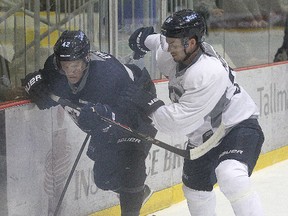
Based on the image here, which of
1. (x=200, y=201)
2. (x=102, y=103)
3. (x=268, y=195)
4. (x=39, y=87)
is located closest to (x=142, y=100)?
(x=102, y=103)

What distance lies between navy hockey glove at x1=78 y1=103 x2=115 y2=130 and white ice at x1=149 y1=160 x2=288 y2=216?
1.14 m

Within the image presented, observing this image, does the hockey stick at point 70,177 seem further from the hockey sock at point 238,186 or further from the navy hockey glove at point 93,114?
the hockey sock at point 238,186

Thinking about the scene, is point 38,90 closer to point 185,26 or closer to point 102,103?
point 102,103

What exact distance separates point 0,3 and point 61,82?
0.43 metres

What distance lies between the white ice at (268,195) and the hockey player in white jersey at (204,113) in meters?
0.85

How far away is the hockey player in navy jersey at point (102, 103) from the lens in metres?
3.30

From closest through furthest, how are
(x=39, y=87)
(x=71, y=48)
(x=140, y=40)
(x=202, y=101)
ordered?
(x=202, y=101)
(x=71, y=48)
(x=39, y=87)
(x=140, y=40)

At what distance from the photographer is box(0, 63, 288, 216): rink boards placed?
342 centimetres

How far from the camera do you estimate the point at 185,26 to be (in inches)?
128

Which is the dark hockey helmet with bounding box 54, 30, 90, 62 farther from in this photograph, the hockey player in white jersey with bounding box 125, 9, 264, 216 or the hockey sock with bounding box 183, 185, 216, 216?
the hockey sock with bounding box 183, 185, 216, 216

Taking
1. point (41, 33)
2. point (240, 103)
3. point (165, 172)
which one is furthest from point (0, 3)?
point (165, 172)

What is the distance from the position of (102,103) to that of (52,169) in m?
0.41

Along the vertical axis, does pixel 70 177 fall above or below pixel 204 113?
below

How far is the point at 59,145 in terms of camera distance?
371cm
